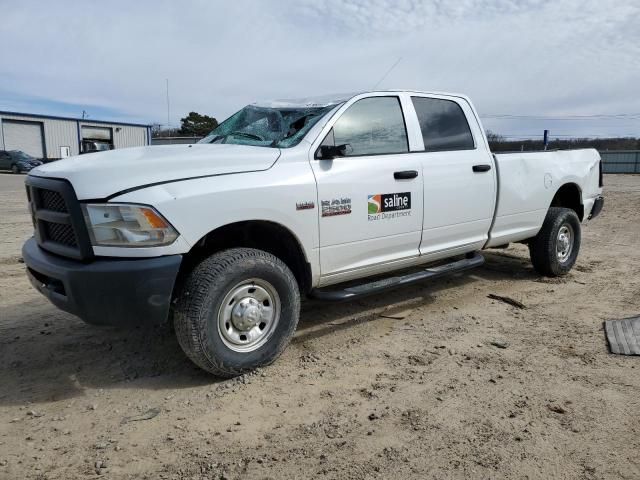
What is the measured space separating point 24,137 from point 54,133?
2.62 meters

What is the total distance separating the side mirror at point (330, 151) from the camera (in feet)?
12.4

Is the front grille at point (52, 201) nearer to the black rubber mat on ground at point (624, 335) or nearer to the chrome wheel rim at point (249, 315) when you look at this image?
the chrome wheel rim at point (249, 315)

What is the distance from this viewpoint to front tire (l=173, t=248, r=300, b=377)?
3238 mm

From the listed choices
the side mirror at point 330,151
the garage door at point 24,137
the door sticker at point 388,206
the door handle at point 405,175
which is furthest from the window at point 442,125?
the garage door at point 24,137

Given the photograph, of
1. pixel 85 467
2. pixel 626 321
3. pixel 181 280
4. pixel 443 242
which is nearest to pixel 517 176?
pixel 443 242

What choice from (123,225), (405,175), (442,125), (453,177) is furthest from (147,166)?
(442,125)

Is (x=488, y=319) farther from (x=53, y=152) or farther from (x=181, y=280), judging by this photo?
(x=53, y=152)

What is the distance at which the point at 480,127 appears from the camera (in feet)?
17.3

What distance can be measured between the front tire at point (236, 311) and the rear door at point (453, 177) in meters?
1.59

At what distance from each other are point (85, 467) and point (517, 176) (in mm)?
4650

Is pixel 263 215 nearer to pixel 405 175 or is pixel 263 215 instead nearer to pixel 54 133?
pixel 405 175

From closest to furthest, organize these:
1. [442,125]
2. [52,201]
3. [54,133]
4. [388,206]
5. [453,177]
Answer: [52,201] → [388,206] → [453,177] → [442,125] → [54,133]

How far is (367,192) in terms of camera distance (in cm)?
402

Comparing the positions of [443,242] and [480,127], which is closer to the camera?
[443,242]
